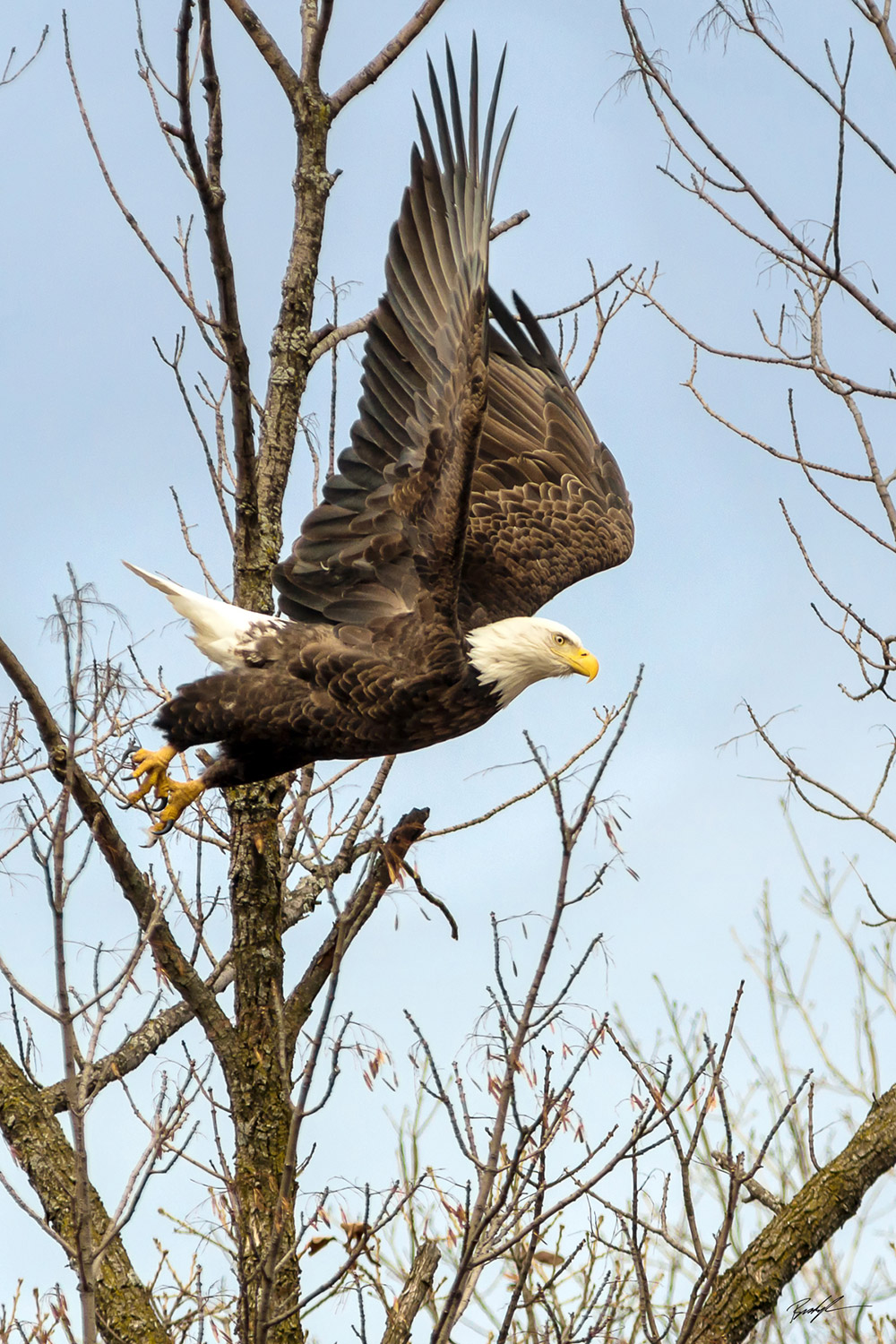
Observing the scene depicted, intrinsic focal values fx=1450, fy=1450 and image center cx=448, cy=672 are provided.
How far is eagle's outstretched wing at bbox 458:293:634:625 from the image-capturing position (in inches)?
205

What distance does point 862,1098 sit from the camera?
22.3ft

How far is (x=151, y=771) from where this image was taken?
4781 millimetres

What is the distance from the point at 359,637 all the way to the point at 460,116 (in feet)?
5.31

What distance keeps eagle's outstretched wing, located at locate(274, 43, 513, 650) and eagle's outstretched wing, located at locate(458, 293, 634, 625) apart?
15.9 inches

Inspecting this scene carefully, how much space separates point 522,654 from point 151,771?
1.28 metres

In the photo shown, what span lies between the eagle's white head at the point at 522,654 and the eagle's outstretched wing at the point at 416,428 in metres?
0.19

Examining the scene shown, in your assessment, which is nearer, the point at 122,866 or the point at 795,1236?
the point at 795,1236

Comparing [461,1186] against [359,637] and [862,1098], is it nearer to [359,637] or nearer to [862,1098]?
[359,637]

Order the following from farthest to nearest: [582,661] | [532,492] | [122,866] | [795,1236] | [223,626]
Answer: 1. [532,492]
2. [582,661]
3. [223,626]
4. [122,866]
5. [795,1236]

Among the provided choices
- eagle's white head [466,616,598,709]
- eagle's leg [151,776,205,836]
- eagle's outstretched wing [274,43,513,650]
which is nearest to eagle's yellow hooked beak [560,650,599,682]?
eagle's white head [466,616,598,709]

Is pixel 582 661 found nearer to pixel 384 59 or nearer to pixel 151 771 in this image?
pixel 151 771

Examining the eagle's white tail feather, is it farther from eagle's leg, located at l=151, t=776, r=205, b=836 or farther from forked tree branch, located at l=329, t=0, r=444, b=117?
forked tree branch, located at l=329, t=0, r=444, b=117

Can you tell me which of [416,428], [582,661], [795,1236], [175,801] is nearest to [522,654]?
[582,661]

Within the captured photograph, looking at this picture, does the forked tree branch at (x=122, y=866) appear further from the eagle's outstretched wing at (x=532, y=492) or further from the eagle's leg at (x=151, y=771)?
the eagle's outstretched wing at (x=532, y=492)
